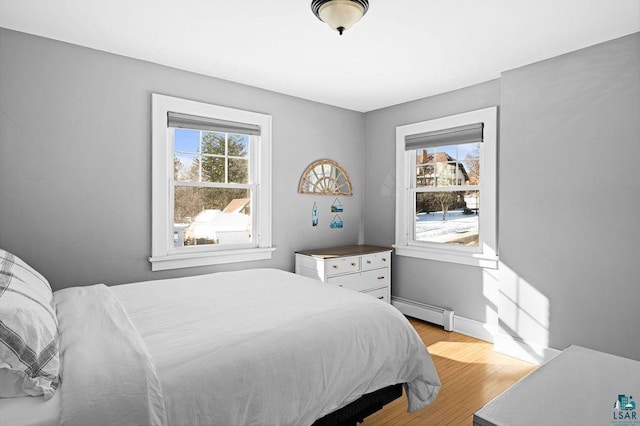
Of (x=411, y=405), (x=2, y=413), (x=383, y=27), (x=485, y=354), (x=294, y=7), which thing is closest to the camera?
(x=2, y=413)

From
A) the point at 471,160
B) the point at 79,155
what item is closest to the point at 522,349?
the point at 471,160

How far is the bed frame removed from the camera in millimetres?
1829

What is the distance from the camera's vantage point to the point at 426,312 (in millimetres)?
4230

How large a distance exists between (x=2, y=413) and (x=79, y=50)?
8.98 feet

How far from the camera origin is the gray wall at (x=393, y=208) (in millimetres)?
3816

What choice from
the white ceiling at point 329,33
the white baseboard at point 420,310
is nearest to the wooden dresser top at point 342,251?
the white baseboard at point 420,310

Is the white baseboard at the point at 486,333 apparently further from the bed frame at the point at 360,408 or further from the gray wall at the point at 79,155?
the gray wall at the point at 79,155

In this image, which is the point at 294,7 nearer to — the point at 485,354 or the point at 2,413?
the point at 2,413

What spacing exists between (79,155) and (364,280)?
289 centimetres

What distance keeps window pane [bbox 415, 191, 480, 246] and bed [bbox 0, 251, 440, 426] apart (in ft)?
6.76

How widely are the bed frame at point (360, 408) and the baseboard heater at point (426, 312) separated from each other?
2.02 metres

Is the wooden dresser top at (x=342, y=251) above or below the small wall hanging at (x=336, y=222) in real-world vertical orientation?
below

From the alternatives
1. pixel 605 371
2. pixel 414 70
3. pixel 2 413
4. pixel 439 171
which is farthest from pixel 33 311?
pixel 439 171

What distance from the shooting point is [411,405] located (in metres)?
2.16
